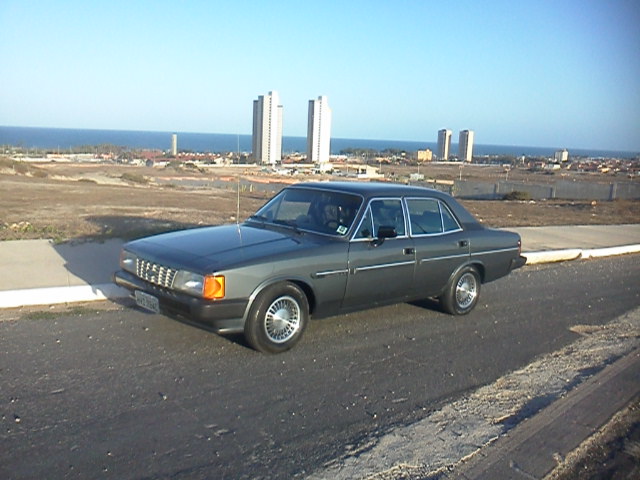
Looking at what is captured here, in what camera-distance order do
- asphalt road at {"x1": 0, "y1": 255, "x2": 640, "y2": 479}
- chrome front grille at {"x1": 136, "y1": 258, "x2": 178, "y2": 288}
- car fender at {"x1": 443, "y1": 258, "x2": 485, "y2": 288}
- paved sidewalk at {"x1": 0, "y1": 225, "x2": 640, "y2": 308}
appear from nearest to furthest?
asphalt road at {"x1": 0, "y1": 255, "x2": 640, "y2": 479} < chrome front grille at {"x1": 136, "y1": 258, "x2": 178, "y2": 288} < paved sidewalk at {"x1": 0, "y1": 225, "x2": 640, "y2": 308} < car fender at {"x1": 443, "y1": 258, "x2": 485, "y2": 288}

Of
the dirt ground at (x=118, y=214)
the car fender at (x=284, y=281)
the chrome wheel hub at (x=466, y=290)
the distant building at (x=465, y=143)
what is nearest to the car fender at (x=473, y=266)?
the chrome wheel hub at (x=466, y=290)

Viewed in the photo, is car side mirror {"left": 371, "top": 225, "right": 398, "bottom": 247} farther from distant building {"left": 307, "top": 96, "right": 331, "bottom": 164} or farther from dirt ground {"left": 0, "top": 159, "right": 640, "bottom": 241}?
distant building {"left": 307, "top": 96, "right": 331, "bottom": 164}

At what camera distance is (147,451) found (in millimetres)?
4133

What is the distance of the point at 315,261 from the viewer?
249 inches

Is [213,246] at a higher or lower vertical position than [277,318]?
higher

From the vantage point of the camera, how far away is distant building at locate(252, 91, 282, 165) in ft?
54.2

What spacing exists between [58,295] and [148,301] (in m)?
1.92

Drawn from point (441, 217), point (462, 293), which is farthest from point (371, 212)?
point (462, 293)

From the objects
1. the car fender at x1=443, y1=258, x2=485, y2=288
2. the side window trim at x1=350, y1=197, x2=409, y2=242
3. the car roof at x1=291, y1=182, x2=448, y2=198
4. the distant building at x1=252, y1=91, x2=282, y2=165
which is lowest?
the car fender at x1=443, y1=258, x2=485, y2=288

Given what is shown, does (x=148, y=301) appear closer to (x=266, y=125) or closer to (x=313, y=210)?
(x=313, y=210)

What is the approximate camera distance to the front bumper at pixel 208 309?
5.68 metres

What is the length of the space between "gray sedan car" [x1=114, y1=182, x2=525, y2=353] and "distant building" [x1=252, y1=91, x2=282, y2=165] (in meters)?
9.09

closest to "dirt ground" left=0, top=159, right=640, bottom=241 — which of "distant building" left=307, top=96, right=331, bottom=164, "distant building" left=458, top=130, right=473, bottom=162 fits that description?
"distant building" left=307, top=96, right=331, bottom=164

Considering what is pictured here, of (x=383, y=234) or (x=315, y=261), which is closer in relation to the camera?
(x=315, y=261)
